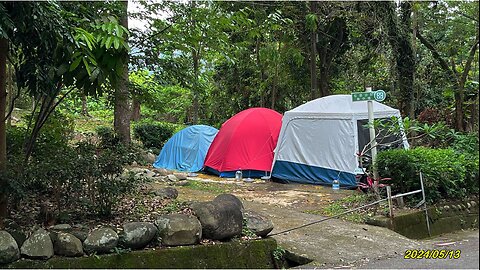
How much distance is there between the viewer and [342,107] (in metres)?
9.31

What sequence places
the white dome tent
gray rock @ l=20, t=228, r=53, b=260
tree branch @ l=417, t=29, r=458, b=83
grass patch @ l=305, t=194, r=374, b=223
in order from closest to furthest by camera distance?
1. gray rock @ l=20, t=228, r=53, b=260
2. grass patch @ l=305, t=194, r=374, b=223
3. the white dome tent
4. tree branch @ l=417, t=29, r=458, b=83

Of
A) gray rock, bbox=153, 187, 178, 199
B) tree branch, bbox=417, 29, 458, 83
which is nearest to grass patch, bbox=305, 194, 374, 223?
gray rock, bbox=153, 187, 178, 199

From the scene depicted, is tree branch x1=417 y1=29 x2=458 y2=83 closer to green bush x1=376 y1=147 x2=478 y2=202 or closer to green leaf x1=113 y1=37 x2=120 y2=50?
green bush x1=376 y1=147 x2=478 y2=202

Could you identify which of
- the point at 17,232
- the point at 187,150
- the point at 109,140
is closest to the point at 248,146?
the point at 187,150

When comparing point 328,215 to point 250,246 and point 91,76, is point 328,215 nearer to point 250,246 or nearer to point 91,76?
point 250,246

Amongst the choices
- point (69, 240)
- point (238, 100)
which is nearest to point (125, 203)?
point (69, 240)

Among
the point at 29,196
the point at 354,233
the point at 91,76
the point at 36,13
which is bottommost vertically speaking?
the point at 354,233

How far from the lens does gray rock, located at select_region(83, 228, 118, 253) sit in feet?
12.0

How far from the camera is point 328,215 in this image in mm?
6438

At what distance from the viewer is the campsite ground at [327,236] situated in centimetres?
445

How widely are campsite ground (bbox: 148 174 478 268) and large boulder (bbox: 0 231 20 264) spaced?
263 centimetres

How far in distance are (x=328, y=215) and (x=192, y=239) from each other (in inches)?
115

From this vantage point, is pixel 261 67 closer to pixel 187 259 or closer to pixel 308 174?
pixel 308 174

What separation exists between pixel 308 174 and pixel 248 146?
69.4 inches
